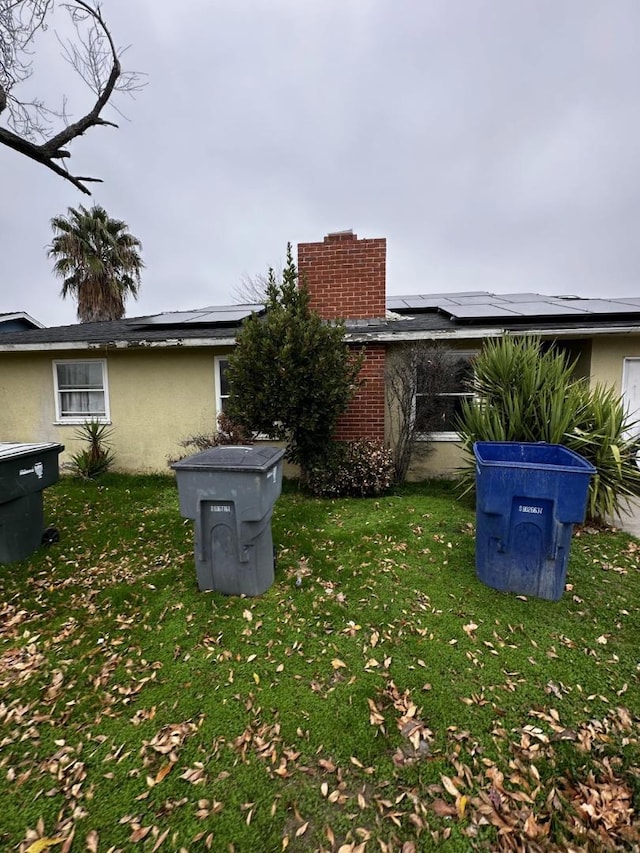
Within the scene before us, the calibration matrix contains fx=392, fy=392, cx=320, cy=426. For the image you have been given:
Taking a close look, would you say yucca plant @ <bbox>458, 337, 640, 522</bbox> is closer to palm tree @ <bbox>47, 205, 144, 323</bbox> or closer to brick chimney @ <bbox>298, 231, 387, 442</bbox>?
brick chimney @ <bbox>298, 231, 387, 442</bbox>

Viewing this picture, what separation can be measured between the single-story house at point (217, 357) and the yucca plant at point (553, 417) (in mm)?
1240

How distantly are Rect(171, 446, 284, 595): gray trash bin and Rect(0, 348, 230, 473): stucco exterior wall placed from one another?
15.8 ft

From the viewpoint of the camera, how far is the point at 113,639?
10.7ft

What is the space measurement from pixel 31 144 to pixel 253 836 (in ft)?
37.8

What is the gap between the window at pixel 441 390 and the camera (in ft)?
22.2

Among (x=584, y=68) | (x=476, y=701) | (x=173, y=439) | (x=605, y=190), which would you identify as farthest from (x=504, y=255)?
(x=476, y=701)

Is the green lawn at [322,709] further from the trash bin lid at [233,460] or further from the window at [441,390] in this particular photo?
the window at [441,390]

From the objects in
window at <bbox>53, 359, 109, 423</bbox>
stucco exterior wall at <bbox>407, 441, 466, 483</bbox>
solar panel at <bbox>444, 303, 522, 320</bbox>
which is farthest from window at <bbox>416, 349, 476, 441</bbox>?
window at <bbox>53, 359, 109, 423</bbox>

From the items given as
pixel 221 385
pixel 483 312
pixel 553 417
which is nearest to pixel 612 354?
pixel 483 312

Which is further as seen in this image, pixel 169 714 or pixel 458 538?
pixel 458 538

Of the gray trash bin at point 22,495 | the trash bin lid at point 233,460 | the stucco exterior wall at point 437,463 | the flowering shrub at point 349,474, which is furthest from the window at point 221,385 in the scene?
the trash bin lid at point 233,460

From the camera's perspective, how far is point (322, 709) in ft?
8.41

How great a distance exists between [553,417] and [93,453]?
847 cm

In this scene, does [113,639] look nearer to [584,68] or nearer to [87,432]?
[87,432]
